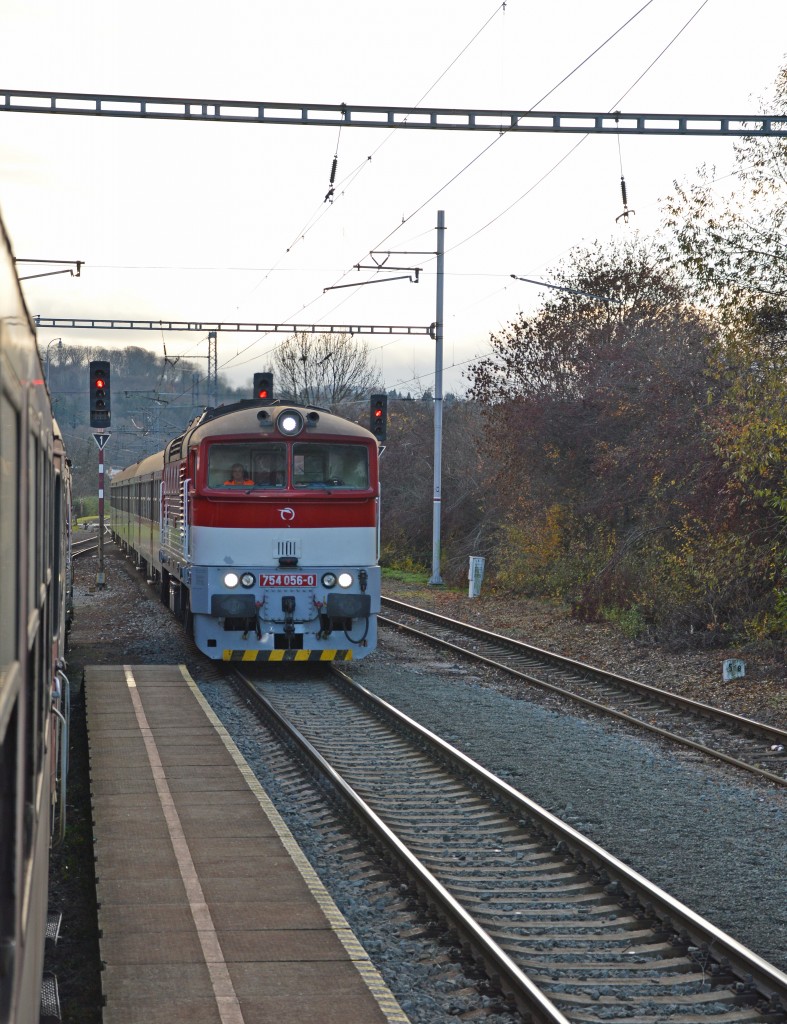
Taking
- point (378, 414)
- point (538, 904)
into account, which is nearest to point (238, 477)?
point (538, 904)

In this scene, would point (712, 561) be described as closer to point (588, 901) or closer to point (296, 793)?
point (296, 793)

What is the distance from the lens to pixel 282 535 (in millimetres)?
13719

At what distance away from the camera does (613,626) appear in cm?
1911

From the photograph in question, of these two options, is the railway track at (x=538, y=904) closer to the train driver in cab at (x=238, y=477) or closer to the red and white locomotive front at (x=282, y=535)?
the red and white locomotive front at (x=282, y=535)

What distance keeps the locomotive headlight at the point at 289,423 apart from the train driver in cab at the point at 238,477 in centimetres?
67

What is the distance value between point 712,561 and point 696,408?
2.68 meters

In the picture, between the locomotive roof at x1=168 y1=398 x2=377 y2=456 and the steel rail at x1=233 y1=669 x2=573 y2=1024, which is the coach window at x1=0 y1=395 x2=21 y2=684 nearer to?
the steel rail at x1=233 y1=669 x2=573 y2=1024

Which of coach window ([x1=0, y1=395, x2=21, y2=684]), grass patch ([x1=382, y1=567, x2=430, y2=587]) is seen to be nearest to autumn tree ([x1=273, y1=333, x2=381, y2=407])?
grass patch ([x1=382, y1=567, x2=430, y2=587])

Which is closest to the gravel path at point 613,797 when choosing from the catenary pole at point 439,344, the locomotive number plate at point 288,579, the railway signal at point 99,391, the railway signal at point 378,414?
the locomotive number plate at point 288,579

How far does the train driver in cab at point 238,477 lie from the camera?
45.2ft

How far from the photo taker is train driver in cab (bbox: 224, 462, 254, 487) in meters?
13.8

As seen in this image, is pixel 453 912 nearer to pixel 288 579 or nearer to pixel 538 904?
→ pixel 538 904

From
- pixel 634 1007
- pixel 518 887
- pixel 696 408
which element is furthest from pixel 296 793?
pixel 696 408

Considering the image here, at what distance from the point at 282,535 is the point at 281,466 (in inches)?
33.5
